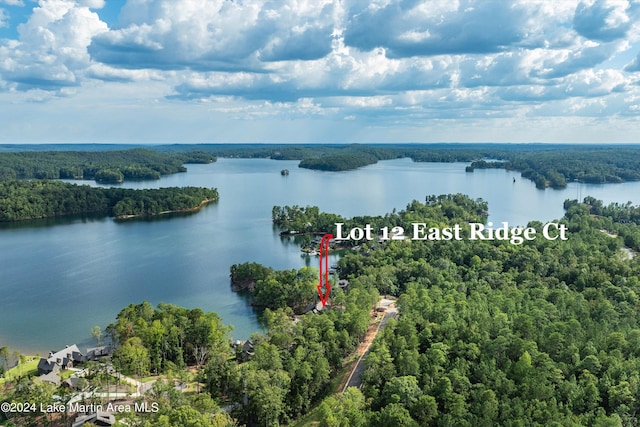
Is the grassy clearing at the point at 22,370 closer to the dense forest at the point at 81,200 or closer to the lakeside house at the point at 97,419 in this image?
the lakeside house at the point at 97,419

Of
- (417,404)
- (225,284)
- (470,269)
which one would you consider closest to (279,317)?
(417,404)

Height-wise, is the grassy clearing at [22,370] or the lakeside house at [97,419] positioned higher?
the lakeside house at [97,419]

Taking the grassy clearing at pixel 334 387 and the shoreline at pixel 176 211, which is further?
the shoreline at pixel 176 211

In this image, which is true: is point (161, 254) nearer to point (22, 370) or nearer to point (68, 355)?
point (68, 355)

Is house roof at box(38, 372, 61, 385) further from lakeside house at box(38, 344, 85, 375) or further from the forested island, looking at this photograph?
the forested island

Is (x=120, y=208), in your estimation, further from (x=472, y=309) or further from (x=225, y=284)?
(x=472, y=309)

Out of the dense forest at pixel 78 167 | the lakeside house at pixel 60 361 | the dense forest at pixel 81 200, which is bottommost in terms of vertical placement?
the lakeside house at pixel 60 361

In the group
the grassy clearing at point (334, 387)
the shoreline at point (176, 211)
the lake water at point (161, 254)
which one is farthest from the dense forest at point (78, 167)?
the grassy clearing at point (334, 387)
